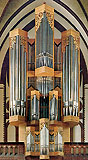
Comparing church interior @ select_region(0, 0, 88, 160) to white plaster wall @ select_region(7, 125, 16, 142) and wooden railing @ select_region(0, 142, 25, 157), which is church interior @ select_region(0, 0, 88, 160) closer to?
wooden railing @ select_region(0, 142, 25, 157)

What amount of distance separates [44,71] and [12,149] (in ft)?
10.2

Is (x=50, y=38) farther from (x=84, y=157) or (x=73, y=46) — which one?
(x=84, y=157)

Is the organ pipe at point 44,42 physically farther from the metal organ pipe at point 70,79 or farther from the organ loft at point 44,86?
the metal organ pipe at point 70,79

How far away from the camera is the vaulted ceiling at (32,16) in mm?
25269

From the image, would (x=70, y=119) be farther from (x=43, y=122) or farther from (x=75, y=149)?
(x=75, y=149)

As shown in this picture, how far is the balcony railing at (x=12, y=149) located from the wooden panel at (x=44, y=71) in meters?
2.62

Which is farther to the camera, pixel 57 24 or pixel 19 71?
pixel 57 24

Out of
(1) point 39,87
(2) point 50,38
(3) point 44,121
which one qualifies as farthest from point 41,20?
(3) point 44,121

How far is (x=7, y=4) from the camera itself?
25.0 metres

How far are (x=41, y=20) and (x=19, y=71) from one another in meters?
2.09

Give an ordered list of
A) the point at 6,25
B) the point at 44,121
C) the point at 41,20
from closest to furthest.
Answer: the point at 44,121
the point at 41,20
the point at 6,25

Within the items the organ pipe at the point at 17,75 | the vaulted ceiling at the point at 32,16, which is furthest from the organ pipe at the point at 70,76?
the vaulted ceiling at the point at 32,16

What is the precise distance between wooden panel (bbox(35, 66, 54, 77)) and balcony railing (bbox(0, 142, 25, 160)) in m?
2.62

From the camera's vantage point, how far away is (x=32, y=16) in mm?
27016
